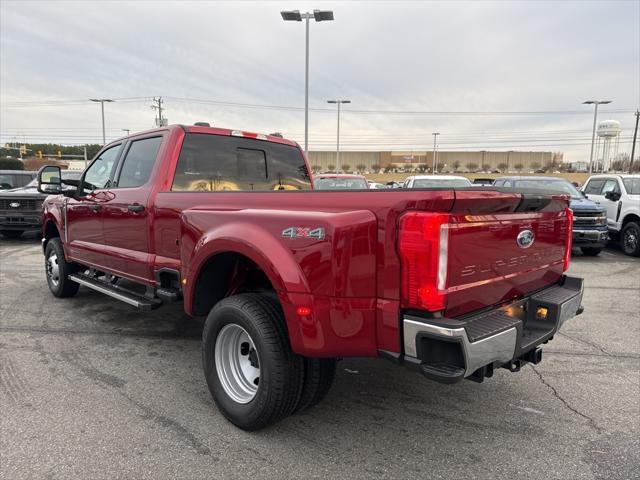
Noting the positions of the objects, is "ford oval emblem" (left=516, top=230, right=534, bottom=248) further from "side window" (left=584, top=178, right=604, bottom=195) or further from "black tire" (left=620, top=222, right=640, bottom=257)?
"side window" (left=584, top=178, right=604, bottom=195)

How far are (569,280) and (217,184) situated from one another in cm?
310

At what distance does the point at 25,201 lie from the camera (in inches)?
469

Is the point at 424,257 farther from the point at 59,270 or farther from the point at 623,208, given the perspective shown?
the point at 623,208

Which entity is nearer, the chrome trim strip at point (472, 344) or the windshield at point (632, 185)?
the chrome trim strip at point (472, 344)

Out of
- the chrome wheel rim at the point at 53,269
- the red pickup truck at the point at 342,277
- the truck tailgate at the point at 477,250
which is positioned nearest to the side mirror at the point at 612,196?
the red pickup truck at the point at 342,277

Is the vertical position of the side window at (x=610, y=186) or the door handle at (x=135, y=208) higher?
the side window at (x=610, y=186)

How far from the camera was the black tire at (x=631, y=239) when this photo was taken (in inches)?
411

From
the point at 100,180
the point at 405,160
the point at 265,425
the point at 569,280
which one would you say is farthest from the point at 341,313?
the point at 405,160

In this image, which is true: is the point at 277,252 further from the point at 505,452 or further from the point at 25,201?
the point at 25,201

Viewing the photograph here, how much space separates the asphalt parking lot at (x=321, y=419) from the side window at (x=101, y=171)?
161 centimetres

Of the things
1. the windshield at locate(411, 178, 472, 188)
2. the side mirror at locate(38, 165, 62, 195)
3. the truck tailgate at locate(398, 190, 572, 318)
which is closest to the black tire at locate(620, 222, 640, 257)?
the windshield at locate(411, 178, 472, 188)

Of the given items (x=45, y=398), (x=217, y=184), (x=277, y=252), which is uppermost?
(x=217, y=184)

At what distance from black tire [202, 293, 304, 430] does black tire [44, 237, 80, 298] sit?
385cm

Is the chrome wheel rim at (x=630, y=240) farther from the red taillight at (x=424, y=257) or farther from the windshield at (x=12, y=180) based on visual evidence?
the windshield at (x=12, y=180)
